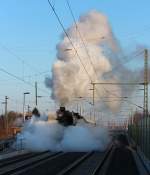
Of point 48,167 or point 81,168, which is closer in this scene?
point 81,168

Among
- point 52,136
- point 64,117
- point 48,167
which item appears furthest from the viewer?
point 52,136

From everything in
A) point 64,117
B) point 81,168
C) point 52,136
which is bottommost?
point 81,168

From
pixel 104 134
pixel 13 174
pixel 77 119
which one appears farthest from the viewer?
pixel 104 134

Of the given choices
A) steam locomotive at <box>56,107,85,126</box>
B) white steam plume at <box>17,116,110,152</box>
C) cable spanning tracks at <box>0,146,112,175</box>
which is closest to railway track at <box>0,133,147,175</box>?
cable spanning tracks at <box>0,146,112,175</box>

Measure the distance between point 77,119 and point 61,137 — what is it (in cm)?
306

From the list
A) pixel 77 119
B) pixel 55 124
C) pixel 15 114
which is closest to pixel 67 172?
pixel 55 124

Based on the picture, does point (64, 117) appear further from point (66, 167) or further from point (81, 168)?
point (81, 168)

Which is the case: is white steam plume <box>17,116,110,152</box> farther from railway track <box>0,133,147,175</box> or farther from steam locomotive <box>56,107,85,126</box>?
railway track <box>0,133,147,175</box>

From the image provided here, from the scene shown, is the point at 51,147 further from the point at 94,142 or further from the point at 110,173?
the point at 110,173

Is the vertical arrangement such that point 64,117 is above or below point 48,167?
above

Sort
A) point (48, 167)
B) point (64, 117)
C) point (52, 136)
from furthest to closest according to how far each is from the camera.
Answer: point (52, 136) < point (64, 117) < point (48, 167)

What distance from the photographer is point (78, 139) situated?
69438mm

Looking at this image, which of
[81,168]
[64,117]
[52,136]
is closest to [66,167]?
[81,168]

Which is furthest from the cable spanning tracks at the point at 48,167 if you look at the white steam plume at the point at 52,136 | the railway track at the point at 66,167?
the white steam plume at the point at 52,136
